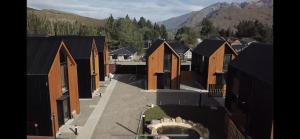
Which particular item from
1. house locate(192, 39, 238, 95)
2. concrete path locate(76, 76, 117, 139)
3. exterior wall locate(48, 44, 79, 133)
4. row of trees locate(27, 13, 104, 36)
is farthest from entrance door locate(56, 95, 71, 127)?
row of trees locate(27, 13, 104, 36)

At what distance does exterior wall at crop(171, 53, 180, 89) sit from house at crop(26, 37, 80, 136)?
14022 mm

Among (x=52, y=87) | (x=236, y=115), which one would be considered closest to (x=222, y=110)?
(x=236, y=115)

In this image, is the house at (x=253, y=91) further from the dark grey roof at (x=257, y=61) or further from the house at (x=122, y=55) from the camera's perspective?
the house at (x=122, y=55)

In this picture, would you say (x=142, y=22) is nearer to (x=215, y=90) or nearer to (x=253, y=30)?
(x=253, y=30)

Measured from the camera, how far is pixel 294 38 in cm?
173

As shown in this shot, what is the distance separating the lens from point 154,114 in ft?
74.0

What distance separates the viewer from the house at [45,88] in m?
16.5

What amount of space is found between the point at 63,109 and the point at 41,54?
15.0ft

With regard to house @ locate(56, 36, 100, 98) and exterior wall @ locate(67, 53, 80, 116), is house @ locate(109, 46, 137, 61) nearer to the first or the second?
house @ locate(56, 36, 100, 98)

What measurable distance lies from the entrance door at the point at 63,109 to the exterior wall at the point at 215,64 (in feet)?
57.1

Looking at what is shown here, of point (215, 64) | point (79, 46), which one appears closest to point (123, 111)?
point (79, 46)

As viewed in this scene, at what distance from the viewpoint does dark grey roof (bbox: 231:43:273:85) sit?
1559 centimetres

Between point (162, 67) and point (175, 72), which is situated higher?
point (162, 67)

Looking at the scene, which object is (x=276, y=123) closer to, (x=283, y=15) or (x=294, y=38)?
(x=294, y=38)
